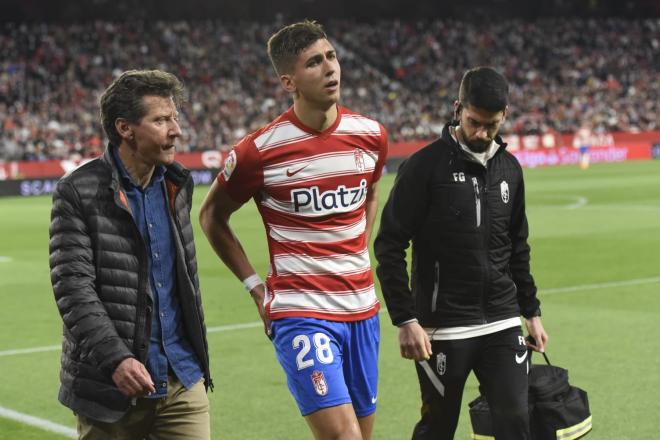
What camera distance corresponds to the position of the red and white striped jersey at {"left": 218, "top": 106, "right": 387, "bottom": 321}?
512 centimetres

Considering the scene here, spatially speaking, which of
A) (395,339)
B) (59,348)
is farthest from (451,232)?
(59,348)

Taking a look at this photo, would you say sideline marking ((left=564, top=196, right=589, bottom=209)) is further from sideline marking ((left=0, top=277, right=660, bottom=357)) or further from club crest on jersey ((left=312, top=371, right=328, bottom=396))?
club crest on jersey ((left=312, top=371, right=328, bottom=396))

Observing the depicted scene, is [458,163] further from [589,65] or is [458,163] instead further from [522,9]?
[522,9]

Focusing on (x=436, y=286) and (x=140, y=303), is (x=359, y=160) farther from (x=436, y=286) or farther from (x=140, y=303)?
(x=140, y=303)

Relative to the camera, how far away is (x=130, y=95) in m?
4.36

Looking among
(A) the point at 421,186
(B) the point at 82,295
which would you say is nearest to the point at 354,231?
(A) the point at 421,186

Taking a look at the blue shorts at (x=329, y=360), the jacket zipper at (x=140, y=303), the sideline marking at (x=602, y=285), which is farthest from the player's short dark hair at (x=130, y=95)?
the sideline marking at (x=602, y=285)

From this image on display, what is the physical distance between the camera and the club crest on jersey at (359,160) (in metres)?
5.31

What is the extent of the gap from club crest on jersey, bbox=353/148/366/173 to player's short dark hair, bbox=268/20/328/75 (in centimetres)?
48

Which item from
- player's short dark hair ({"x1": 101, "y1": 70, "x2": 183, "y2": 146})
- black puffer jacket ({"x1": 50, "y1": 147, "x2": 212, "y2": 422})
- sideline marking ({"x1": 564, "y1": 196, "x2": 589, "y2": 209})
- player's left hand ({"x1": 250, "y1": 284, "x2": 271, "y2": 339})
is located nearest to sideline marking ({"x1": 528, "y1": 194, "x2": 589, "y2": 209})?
sideline marking ({"x1": 564, "y1": 196, "x2": 589, "y2": 209})

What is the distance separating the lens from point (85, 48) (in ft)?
151

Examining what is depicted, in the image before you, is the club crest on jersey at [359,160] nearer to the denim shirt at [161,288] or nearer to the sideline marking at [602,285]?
the denim shirt at [161,288]

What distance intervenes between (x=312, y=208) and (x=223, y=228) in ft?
1.89

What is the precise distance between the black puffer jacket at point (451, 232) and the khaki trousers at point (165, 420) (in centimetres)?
118
